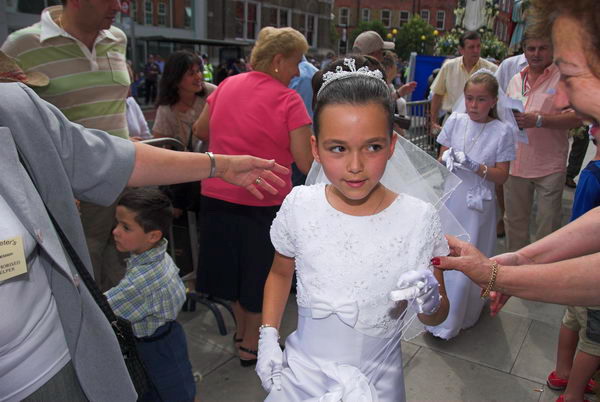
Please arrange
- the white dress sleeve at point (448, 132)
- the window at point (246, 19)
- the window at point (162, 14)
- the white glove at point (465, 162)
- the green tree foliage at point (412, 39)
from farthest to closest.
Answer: the green tree foliage at point (412, 39) → the window at point (246, 19) → the window at point (162, 14) → the white dress sleeve at point (448, 132) → the white glove at point (465, 162)

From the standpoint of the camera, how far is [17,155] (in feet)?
4.53


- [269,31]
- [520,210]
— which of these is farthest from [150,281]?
[520,210]

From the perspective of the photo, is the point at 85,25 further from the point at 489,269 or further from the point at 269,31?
the point at 489,269

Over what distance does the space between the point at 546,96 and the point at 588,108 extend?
3.19 meters

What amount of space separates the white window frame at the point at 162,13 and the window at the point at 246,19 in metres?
6.92

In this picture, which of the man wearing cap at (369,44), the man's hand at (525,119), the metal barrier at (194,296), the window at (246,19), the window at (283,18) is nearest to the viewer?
the metal barrier at (194,296)

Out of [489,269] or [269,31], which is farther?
[269,31]

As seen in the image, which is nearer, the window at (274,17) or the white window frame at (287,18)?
the window at (274,17)

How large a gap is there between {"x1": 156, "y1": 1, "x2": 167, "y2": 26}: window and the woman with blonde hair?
96.9ft

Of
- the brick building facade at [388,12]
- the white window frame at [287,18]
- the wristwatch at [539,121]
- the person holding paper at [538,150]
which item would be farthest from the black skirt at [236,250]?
the brick building facade at [388,12]

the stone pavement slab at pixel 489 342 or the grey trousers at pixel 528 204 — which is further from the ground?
the grey trousers at pixel 528 204

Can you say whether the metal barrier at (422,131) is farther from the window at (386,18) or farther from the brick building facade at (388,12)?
the window at (386,18)

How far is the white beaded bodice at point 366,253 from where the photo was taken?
5.46 feet

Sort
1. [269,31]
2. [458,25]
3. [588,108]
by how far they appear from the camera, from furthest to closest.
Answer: [458,25] → [269,31] → [588,108]
